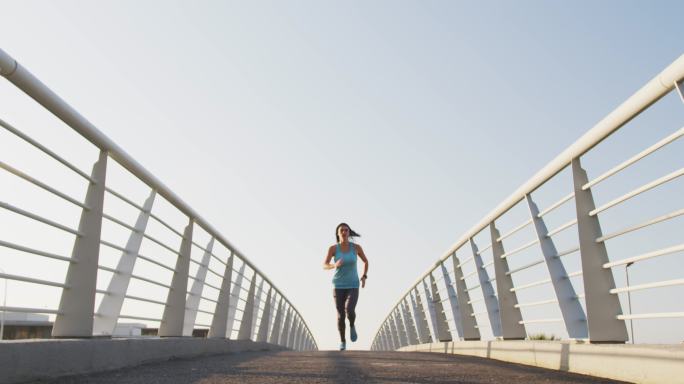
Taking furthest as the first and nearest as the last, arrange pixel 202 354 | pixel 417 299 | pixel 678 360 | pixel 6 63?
pixel 417 299 < pixel 202 354 < pixel 6 63 < pixel 678 360

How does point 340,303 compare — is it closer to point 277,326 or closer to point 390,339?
point 277,326

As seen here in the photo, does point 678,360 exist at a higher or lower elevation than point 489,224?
lower

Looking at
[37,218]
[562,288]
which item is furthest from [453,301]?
[37,218]

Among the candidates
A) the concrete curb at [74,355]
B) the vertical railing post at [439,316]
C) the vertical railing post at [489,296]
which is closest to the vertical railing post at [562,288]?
the vertical railing post at [489,296]

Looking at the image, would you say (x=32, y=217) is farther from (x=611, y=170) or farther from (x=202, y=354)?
(x=202, y=354)

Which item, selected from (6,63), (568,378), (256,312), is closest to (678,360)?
(568,378)

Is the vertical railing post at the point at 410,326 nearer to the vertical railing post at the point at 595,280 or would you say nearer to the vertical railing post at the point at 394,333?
the vertical railing post at the point at 394,333

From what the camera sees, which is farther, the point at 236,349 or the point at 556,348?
the point at 236,349

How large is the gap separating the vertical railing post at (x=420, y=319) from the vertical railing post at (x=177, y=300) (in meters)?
6.24

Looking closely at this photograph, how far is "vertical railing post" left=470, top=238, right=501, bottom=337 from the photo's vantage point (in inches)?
280

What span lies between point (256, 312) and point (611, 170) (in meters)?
8.83

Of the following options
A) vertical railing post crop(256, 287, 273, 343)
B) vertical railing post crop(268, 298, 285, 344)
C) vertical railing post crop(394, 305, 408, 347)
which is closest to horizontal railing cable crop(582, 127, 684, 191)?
vertical railing post crop(256, 287, 273, 343)

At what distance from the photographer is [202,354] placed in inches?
285

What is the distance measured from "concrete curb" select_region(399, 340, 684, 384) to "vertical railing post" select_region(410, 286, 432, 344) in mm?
6034
